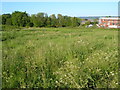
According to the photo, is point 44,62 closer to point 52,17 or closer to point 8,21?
point 8,21

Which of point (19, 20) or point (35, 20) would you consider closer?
point (19, 20)

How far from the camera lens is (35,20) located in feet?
171

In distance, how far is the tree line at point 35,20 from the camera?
49.7m

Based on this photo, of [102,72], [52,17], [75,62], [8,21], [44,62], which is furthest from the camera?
[52,17]

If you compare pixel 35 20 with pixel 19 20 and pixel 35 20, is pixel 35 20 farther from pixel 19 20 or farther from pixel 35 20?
pixel 19 20

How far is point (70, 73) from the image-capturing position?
3.01 meters

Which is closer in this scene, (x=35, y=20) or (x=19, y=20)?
(x=19, y=20)

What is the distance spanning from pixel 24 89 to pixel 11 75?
0.60 m

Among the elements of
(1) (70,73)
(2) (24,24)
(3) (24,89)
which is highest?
(2) (24,24)

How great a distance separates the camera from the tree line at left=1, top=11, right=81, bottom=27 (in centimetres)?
4969

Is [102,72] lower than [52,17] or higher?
lower

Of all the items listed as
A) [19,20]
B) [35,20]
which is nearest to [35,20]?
[35,20]

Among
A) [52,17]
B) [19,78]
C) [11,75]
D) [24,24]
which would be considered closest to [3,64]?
[11,75]

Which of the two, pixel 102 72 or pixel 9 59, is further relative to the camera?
pixel 9 59
